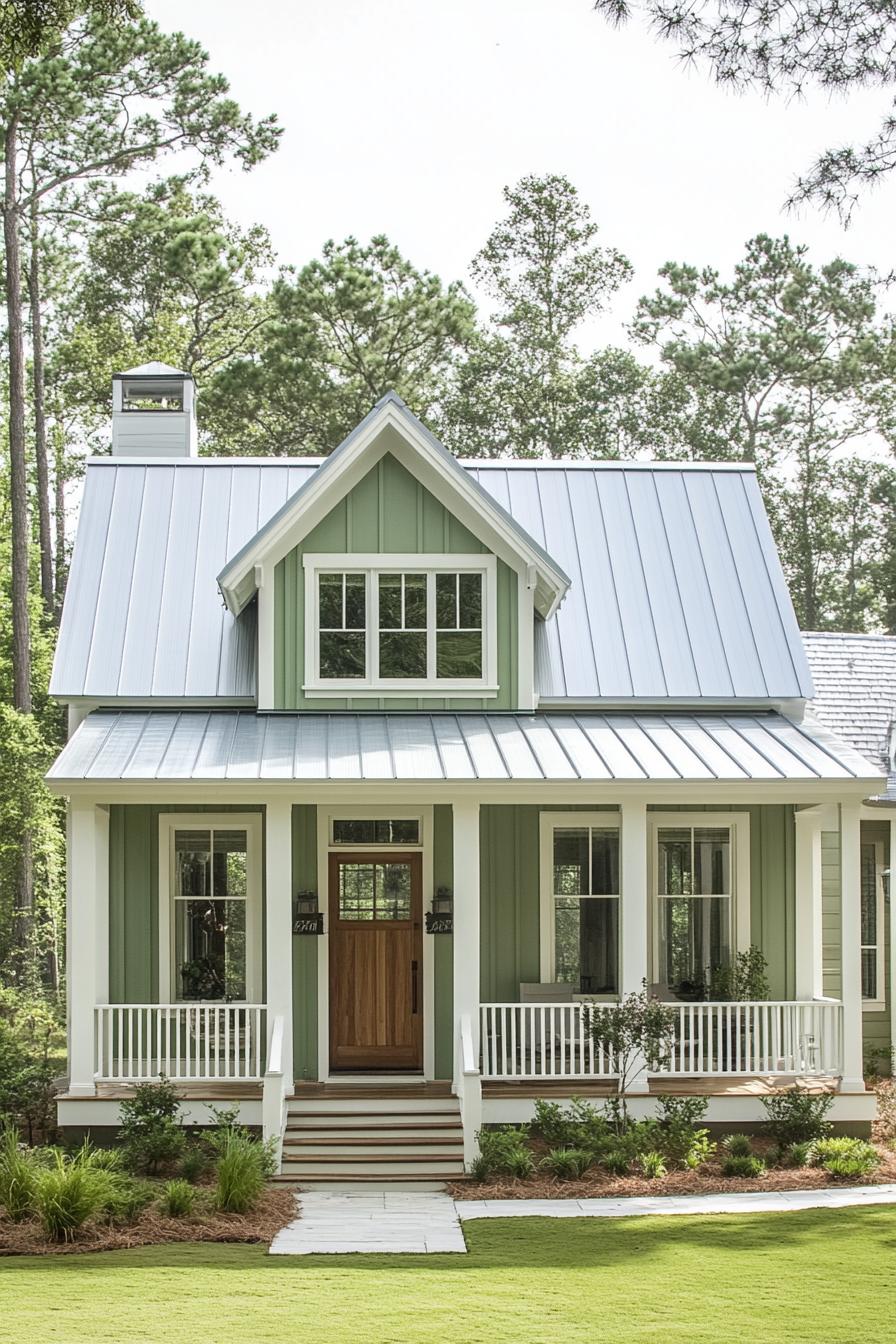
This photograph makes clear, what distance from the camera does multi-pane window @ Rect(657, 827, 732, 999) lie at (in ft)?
57.0

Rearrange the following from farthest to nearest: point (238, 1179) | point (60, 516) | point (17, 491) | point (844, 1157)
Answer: point (60, 516), point (17, 491), point (844, 1157), point (238, 1179)

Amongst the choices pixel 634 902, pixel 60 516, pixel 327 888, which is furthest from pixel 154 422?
pixel 60 516

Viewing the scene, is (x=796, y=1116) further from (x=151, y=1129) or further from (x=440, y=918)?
(x=151, y=1129)

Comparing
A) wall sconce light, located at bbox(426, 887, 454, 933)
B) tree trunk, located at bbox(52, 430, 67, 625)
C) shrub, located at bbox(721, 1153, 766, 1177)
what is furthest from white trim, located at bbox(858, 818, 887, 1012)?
tree trunk, located at bbox(52, 430, 67, 625)

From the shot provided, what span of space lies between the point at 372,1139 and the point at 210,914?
3.40 m

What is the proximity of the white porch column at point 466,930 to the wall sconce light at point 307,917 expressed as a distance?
1817 mm

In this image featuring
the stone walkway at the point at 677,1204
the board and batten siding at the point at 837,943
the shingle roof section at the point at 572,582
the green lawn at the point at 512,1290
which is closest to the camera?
the green lawn at the point at 512,1290

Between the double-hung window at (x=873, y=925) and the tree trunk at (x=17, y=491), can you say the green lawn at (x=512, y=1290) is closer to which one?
the double-hung window at (x=873, y=925)

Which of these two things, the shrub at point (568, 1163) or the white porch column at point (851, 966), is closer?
the shrub at point (568, 1163)

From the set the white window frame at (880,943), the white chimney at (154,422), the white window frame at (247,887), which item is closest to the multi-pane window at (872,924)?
the white window frame at (880,943)

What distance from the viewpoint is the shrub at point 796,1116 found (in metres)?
14.9

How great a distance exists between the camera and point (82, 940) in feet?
49.8

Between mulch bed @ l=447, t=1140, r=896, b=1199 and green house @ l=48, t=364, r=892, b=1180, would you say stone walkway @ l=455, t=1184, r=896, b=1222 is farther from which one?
green house @ l=48, t=364, r=892, b=1180

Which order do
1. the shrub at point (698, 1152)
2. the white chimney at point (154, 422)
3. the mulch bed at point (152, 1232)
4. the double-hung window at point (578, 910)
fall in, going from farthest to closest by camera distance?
the white chimney at point (154, 422) → the double-hung window at point (578, 910) → the shrub at point (698, 1152) → the mulch bed at point (152, 1232)
